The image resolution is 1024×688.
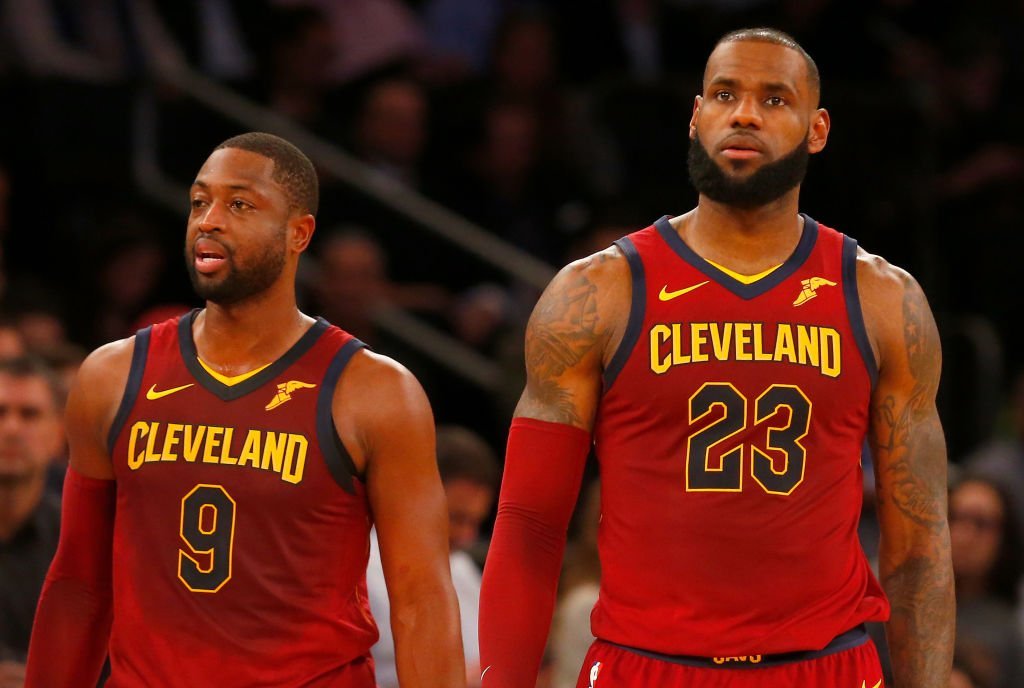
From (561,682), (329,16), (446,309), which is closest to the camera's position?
(561,682)

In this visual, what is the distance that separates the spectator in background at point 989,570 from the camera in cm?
769

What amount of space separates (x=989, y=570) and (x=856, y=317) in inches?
139

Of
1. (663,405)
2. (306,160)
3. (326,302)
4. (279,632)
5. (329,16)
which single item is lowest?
(279,632)

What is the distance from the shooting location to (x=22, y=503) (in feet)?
20.3

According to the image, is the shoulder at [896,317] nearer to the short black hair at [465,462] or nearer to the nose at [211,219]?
the nose at [211,219]

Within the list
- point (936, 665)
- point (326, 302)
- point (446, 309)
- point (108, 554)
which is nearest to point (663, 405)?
point (936, 665)

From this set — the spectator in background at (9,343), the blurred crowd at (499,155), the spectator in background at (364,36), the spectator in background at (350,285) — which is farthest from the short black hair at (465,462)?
the spectator in background at (364,36)

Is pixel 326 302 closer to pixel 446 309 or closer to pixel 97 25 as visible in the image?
pixel 446 309

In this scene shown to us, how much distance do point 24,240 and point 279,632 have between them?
17.2 ft

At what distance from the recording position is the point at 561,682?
6.41 m

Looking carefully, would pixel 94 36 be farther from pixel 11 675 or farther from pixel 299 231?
pixel 299 231

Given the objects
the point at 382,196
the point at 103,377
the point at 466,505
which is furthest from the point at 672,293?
the point at 382,196

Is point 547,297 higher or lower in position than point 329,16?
lower

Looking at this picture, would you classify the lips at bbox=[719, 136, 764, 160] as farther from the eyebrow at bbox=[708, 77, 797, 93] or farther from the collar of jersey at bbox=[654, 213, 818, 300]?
the collar of jersey at bbox=[654, 213, 818, 300]
